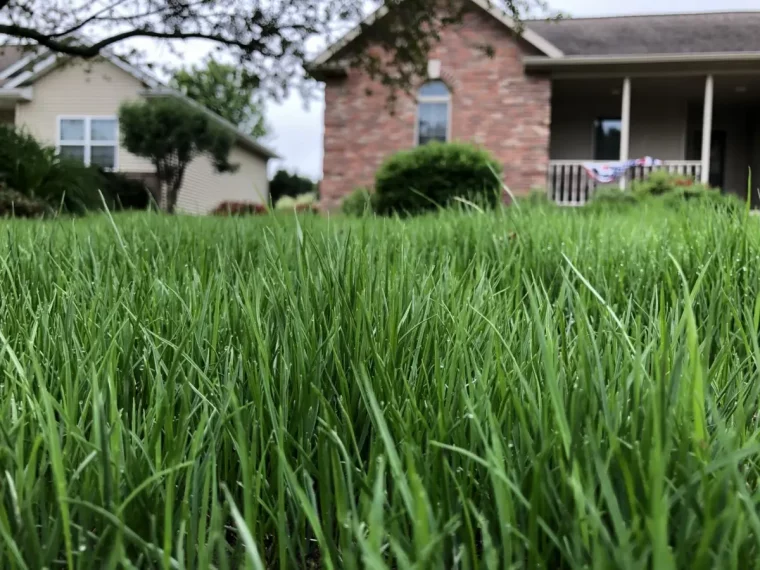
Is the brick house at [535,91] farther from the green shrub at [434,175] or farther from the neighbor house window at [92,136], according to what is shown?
the neighbor house window at [92,136]

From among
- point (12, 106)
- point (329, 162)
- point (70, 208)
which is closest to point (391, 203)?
point (70, 208)

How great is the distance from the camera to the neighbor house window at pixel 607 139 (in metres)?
19.4

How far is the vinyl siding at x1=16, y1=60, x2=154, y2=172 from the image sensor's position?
24.1 m

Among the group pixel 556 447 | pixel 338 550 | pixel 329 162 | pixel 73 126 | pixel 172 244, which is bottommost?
pixel 338 550

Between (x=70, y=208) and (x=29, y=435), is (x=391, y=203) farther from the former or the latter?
(x=29, y=435)

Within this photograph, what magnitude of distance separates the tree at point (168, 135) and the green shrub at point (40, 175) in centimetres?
1008

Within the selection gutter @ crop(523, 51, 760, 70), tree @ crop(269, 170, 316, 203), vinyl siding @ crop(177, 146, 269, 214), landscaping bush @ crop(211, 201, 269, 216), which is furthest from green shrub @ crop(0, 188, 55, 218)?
tree @ crop(269, 170, 316, 203)

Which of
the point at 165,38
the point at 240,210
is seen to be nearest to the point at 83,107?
the point at 165,38

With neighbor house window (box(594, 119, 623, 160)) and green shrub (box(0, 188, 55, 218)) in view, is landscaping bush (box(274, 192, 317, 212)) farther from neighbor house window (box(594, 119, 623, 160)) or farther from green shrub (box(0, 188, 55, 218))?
neighbor house window (box(594, 119, 623, 160))

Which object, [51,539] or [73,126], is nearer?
[51,539]

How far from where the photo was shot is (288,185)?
47.0 meters

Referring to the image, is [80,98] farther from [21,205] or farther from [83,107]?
[21,205]

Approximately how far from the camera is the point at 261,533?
2.52 feet

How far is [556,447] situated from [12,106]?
27.8 m
